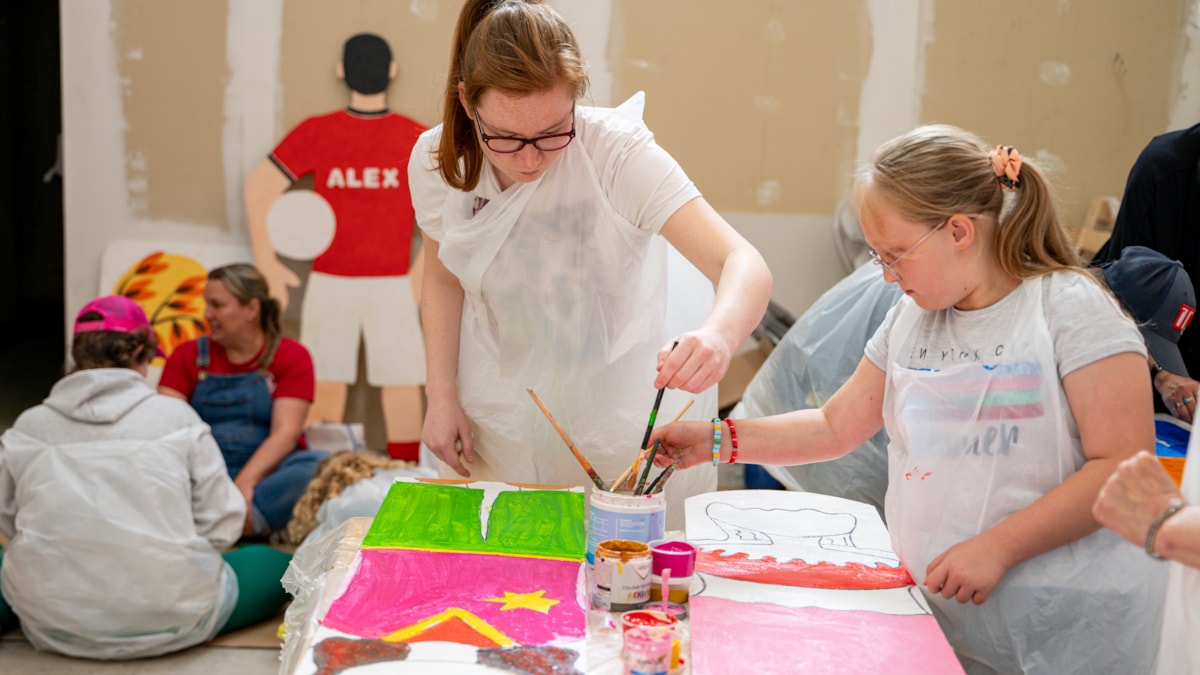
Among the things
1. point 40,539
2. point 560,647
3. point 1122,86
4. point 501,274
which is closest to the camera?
point 560,647

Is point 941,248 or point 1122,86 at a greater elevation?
point 1122,86

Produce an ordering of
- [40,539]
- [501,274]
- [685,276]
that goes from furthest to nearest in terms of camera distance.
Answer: [40,539] < [685,276] < [501,274]

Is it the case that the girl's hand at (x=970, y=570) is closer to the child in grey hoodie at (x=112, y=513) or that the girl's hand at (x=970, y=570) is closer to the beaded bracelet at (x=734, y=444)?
the beaded bracelet at (x=734, y=444)

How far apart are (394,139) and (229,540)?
1.64 m

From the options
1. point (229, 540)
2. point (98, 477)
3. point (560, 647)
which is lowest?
point (229, 540)

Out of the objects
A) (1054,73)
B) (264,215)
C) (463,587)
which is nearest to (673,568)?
(463,587)

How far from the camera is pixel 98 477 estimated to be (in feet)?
8.39

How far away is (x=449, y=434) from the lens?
74.5 inches

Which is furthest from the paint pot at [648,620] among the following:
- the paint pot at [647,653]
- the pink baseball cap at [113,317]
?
the pink baseball cap at [113,317]

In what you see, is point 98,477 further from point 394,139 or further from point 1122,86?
point 1122,86

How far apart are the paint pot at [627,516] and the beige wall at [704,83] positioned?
2.65 m

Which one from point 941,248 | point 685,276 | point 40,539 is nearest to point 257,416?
point 40,539

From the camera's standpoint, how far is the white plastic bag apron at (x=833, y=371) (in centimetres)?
248

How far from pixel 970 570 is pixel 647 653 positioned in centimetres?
45
